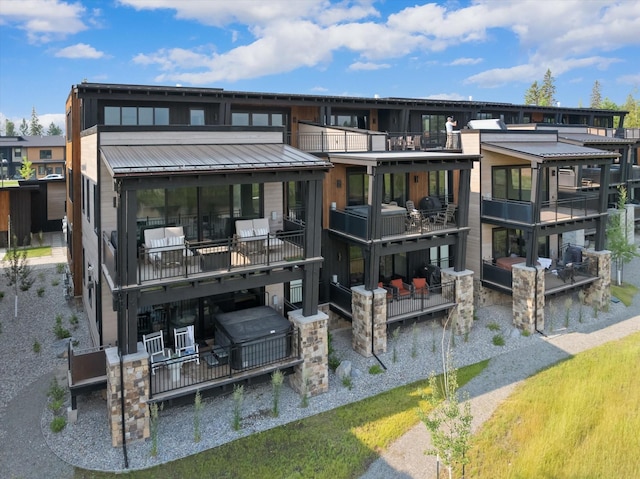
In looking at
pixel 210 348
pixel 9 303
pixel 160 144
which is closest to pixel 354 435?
pixel 210 348

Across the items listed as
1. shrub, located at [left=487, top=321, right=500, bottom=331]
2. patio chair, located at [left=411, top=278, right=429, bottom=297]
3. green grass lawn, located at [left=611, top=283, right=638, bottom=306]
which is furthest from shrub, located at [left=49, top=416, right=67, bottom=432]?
green grass lawn, located at [left=611, top=283, right=638, bottom=306]

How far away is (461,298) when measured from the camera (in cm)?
1923

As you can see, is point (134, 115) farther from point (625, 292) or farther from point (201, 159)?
point (625, 292)

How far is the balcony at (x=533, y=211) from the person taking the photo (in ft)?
66.7

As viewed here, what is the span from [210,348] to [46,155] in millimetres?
63253

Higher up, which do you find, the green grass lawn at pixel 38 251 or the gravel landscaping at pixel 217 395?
the green grass lawn at pixel 38 251

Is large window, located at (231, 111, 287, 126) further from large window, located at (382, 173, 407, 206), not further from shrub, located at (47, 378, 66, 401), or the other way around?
shrub, located at (47, 378, 66, 401)

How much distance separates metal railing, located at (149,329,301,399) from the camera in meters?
12.9

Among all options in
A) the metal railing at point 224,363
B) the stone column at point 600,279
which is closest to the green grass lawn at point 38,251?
the metal railing at point 224,363

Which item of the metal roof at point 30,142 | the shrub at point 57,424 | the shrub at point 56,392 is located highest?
the metal roof at point 30,142

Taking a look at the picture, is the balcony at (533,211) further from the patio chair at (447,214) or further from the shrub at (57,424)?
the shrub at (57,424)

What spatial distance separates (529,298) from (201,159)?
14.7 meters

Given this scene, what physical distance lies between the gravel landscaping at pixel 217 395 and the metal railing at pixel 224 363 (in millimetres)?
595

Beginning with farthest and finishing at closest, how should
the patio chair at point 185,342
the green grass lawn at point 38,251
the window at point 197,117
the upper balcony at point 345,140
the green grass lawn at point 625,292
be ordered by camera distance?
the green grass lawn at point 38,251, the green grass lawn at point 625,292, the window at point 197,117, the upper balcony at point 345,140, the patio chair at point 185,342
